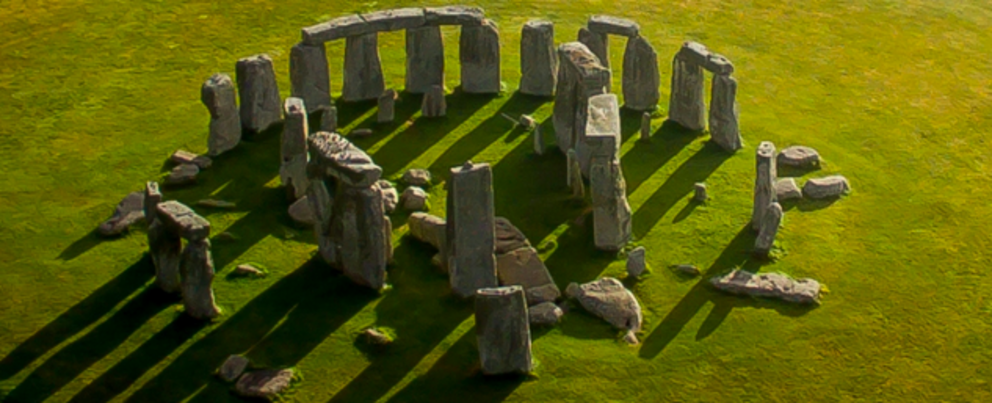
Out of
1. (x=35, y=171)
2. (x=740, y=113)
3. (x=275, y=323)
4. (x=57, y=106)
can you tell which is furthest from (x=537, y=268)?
(x=57, y=106)

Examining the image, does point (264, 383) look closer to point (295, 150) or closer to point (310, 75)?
point (295, 150)

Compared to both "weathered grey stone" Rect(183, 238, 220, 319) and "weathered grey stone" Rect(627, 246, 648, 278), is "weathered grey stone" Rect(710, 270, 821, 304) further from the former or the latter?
"weathered grey stone" Rect(183, 238, 220, 319)

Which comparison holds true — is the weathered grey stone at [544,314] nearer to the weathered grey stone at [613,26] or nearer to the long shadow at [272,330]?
the long shadow at [272,330]

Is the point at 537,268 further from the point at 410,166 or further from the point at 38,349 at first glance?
the point at 38,349

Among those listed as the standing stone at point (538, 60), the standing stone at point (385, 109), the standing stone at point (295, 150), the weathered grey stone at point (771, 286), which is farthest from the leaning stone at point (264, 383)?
the standing stone at point (538, 60)

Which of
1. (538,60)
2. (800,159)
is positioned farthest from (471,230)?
(538,60)
